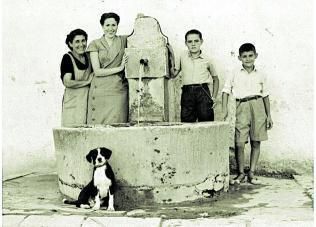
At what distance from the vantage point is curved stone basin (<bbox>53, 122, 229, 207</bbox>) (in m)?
4.17

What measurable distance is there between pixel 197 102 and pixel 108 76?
0.89 metres

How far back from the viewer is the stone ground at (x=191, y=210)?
3.58 m

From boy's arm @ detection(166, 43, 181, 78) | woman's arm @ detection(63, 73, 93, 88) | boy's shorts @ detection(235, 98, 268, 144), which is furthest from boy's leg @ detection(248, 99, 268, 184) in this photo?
woman's arm @ detection(63, 73, 93, 88)

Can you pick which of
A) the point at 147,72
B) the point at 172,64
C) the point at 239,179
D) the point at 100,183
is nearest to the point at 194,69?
the point at 172,64

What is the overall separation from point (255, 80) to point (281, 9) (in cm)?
107

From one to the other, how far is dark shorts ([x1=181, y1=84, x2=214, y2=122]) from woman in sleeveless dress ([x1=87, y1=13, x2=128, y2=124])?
615 millimetres

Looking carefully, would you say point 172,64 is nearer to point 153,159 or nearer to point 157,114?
point 157,114

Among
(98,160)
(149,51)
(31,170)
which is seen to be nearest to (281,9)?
(149,51)

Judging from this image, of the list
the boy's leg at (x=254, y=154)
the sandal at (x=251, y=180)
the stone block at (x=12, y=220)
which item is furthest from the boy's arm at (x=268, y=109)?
the stone block at (x=12, y=220)

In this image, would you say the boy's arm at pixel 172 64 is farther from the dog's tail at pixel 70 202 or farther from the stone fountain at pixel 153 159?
the dog's tail at pixel 70 202

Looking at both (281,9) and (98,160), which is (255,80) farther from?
(98,160)

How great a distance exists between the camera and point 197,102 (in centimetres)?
530

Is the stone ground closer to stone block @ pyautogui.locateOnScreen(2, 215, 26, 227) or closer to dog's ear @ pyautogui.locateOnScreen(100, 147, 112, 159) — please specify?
stone block @ pyautogui.locateOnScreen(2, 215, 26, 227)

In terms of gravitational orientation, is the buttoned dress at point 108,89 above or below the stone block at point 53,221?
above
